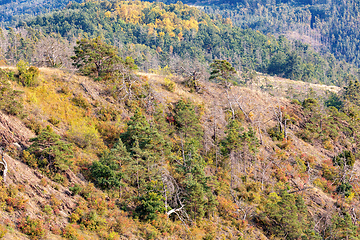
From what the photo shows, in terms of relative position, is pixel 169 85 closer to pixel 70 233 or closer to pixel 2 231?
pixel 70 233

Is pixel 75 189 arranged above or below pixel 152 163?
above

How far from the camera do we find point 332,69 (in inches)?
7234

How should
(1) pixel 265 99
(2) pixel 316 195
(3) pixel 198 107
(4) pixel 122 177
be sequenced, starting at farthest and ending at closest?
1. (1) pixel 265 99
2. (3) pixel 198 107
3. (2) pixel 316 195
4. (4) pixel 122 177

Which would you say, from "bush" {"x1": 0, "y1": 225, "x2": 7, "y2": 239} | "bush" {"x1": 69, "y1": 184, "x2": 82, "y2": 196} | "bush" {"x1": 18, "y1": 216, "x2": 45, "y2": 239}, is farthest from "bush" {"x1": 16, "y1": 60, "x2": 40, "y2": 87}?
"bush" {"x1": 0, "y1": 225, "x2": 7, "y2": 239}

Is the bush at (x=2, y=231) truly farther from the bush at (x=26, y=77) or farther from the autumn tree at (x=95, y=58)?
the autumn tree at (x=95, y=58)

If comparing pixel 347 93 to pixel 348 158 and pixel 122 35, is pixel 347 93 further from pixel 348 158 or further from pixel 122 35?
pixel 122 35

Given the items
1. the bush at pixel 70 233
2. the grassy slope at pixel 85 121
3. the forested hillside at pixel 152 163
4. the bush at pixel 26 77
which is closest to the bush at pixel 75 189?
the forested hillside at pixel 152 163

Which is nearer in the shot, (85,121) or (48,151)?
(48,151)

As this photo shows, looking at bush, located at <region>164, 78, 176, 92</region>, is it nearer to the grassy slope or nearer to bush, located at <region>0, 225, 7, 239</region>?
the grassy slope

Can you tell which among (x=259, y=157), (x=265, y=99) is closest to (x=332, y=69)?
(x=265, y=99)

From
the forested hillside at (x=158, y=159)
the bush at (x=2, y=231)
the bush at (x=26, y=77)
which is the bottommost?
the forested hillside at (x=158, y=159)

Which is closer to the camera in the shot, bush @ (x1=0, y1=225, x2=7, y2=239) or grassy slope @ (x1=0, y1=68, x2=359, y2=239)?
bush @ (x1=0, y1=225, x2=7, y2=239)

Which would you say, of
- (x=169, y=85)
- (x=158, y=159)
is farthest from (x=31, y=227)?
(x=169, y=85)

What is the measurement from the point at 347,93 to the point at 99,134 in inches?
3321
